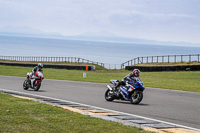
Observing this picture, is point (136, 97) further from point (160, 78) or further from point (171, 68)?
point (171, 68)

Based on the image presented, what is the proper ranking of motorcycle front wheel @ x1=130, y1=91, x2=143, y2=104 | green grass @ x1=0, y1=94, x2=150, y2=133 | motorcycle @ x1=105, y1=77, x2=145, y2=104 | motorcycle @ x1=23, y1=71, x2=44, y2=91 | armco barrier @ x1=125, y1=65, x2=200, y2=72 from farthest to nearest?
armco barrier @ x1=125, y1=65, x2=200, y2=72
motorcycle @ x1=23, y1=71, x2=44, y2=91
motorcycle front wheel @ x1=130, y1=91, x2=143, y2=104
motorcycle @ x1=105, y1=77, x2=145, y2=104
green grass @ x1=0, y1=94, x2=150, y2=133

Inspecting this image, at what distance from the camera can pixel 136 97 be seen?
12.9m

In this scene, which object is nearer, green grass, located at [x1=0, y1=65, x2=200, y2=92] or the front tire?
the front tire

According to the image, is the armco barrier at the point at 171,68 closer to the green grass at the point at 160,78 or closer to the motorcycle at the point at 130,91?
the green grass at the point at 160,78

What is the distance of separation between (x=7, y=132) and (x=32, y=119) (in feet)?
5.01

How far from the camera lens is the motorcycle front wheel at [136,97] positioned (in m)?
12.7

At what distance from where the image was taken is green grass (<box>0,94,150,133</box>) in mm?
7105

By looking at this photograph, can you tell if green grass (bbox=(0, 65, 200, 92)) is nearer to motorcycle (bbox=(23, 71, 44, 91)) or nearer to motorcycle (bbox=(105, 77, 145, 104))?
motorcycle (bbox=(105, 77, 145, 104))

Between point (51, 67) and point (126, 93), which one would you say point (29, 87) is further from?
point (51, 67)

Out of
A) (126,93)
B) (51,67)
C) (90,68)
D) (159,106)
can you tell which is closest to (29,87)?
(126,93)

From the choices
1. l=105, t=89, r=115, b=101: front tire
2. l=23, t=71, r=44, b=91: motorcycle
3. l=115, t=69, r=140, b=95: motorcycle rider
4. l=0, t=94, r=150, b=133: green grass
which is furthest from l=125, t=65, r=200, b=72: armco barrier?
l=0, t=94, r=150, b=133: green grass

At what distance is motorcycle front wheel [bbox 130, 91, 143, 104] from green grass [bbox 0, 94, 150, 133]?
383 centimetres

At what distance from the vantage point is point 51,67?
50719 mm

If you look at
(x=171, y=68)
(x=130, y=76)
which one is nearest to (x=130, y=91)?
(x=130, y=76)
